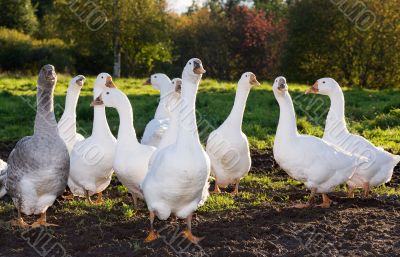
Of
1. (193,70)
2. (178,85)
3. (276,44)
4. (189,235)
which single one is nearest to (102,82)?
(178,85)

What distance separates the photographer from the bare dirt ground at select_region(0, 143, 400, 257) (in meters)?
5.92

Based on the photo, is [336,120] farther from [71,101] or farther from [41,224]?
[41,224]

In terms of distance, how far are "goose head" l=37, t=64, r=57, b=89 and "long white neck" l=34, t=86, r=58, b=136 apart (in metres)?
0.05

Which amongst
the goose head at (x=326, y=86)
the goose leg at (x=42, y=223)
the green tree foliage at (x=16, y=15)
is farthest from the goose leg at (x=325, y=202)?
the green tree foliage at (x=16, y=15)

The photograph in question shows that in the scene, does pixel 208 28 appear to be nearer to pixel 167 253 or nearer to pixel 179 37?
pixel 179 37

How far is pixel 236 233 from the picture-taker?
646cm

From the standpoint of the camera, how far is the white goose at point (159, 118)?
901 centimetres

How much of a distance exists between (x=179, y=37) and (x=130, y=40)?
7.18 metres

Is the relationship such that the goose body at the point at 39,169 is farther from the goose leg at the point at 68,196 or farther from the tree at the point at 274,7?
the tree at the point at 274,7

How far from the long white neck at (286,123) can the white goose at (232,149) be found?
815mm

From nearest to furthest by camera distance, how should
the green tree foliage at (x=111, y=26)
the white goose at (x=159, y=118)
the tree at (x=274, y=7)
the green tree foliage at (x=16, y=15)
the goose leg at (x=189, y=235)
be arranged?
Result: the goose leg at (x=189, y=235) < the white goose at (x=159, y=118) < the green tree foliage at (x=111, y=26) < the green tree foliage at (x=16, y=15) < the tree at (x=274, y=7)

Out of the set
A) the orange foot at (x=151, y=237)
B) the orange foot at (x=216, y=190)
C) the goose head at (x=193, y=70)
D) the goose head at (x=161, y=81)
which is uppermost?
the goose head at (x=193, y=70)

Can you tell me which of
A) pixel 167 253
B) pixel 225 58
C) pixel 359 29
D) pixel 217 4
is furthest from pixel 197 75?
pixel 217 4

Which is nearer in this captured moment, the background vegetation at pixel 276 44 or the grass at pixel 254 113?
the grass at pixel 254 113
